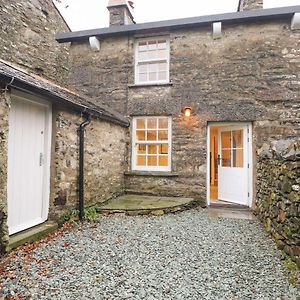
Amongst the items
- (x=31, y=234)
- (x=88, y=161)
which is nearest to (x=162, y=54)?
(x=88, y=161)

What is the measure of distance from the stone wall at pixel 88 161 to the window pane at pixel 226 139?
2959 millimetres

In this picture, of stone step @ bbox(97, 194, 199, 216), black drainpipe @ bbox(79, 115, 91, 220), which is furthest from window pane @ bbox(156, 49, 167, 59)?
stone step @ bbox(97, 194, 199, 216)

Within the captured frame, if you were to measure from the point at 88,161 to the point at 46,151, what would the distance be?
118 cm

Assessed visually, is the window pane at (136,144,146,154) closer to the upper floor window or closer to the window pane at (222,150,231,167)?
the upper floor window

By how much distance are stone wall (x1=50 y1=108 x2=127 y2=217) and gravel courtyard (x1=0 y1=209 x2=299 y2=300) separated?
30.3 inches

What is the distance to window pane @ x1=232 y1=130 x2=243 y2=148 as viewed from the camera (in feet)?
22.8

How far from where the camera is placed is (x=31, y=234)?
148 inches

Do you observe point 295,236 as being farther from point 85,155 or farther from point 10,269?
point 85,155

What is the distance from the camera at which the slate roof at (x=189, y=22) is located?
255 inches

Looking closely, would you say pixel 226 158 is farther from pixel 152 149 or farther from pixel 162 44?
pixel 162 44

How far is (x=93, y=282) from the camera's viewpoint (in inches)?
103

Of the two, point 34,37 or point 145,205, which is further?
point 34,37

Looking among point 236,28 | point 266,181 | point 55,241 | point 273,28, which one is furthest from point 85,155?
point 273,28

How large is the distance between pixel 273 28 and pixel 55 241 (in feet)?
24.0
